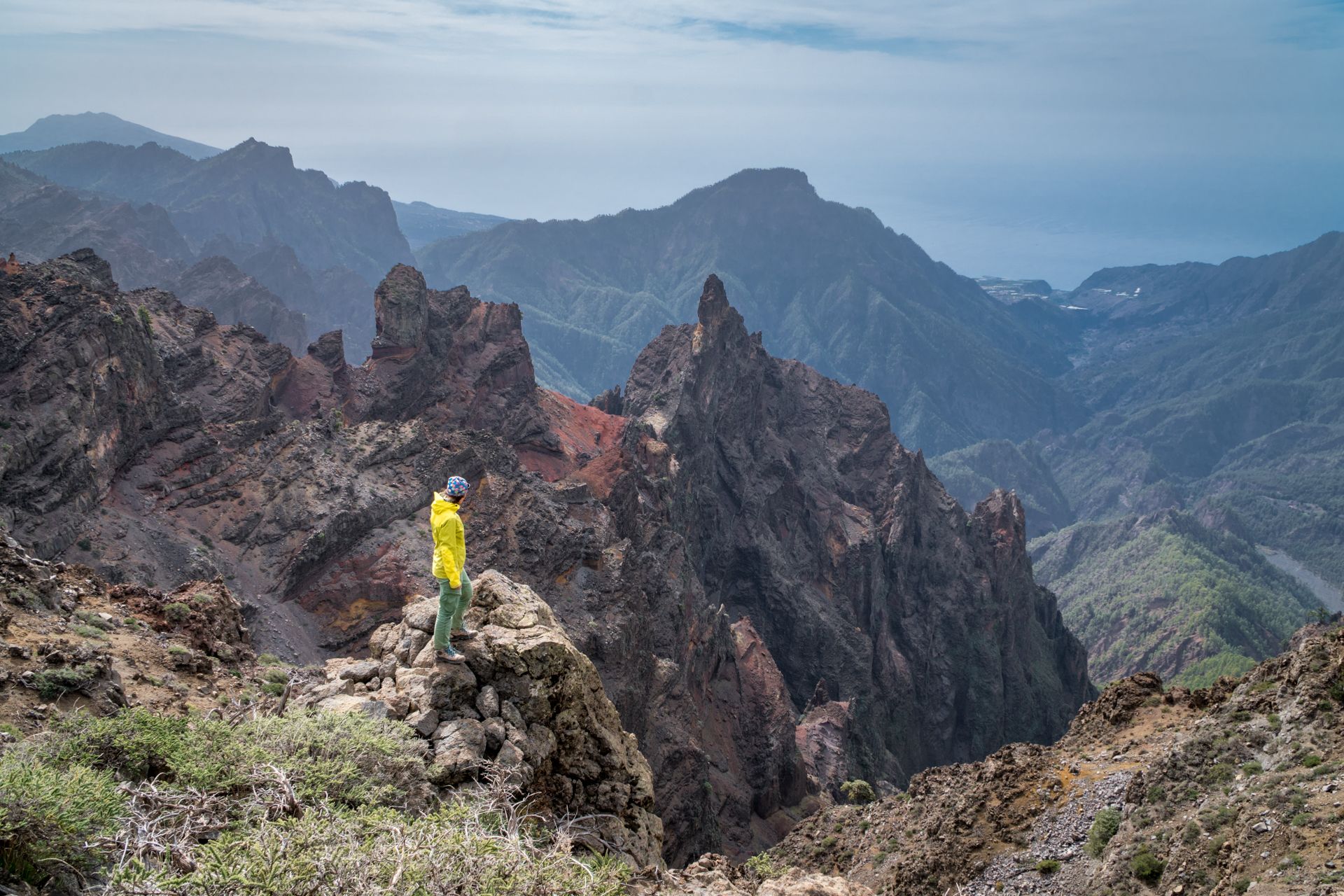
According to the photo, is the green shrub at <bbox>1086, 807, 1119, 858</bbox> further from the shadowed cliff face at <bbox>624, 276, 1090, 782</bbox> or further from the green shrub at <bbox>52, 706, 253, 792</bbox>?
the shadowed cliff face at <bbox>624, 276, 1090, 782</bbox>

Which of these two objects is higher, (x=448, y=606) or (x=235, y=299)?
(x=448, y=606)

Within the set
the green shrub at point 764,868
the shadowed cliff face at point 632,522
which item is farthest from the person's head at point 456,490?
the shadowed cliff face at point 632,522

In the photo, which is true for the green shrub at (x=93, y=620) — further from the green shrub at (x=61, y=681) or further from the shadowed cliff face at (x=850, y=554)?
the shadowed cliff face at (x=850, y=554)

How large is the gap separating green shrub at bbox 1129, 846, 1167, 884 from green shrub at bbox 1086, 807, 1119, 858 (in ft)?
7.70

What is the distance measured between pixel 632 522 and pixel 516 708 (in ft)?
139

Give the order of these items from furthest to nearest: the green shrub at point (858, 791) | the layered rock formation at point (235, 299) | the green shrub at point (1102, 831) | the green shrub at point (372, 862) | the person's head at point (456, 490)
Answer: the layered rock formation at point (235, 299) → the green shrub at point (858, 791) → the green shrub at point (1102, 831) → the person's head at point (456, 490) → the green shrub at point (372, 862)

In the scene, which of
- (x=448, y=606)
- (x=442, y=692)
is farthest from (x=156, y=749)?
(x=448, y=606)

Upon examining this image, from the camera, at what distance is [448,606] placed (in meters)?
14.5

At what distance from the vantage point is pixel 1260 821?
1858 centimetres

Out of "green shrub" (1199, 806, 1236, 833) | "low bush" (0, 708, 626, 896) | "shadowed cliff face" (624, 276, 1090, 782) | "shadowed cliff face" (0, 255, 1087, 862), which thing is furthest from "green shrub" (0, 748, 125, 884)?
"shadowed cliff face" (624, 276, 1090, 782)

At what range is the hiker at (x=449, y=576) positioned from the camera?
14258 millimetres

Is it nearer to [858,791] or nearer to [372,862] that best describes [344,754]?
[372,862]

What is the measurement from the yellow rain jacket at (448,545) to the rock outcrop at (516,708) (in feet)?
5.01

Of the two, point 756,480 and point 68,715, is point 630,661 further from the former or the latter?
point 756,480
